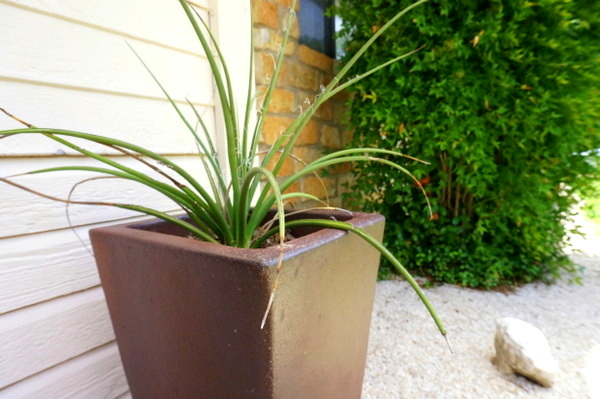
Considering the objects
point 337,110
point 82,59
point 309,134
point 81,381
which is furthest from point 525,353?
point 337,110

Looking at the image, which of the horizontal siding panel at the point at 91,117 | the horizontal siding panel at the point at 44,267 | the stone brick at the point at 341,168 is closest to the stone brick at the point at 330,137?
the stone brick at the point at 341,168

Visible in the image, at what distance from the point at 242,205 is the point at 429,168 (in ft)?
4.23

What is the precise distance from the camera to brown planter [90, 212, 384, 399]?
453 mm

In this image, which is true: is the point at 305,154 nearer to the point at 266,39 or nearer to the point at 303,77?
the point at 303,77

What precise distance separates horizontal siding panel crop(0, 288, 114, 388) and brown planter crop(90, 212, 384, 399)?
0.16 meters

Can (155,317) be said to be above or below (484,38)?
below

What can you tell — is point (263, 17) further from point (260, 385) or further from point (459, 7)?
point (260, 385)

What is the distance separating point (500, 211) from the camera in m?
1.58

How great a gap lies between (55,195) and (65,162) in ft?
0.24

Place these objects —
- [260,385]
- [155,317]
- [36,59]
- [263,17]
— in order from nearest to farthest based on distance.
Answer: [260,385] → [155,317] → [36,59] → [263,17]

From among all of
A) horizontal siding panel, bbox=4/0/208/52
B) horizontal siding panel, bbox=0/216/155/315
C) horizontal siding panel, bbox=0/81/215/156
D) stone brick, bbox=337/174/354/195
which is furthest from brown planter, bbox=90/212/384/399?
stone brick, bbox=337/174/354/195

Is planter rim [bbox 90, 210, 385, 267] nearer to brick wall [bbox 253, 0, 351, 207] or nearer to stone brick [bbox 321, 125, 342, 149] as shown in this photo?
brick wall [bbox 253, 0, 351, 207]

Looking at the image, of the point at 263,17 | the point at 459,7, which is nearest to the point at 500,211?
the point at 459,7

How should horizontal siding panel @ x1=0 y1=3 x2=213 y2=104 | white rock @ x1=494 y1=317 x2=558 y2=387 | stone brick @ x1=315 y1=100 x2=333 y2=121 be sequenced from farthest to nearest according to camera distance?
stone brick @ x1=315 y1=100 x2=333 y2=121, white rock @ x1=494 y1=317 x2=558 y2=387, horizontal siding panel @ x1=0 y1=3 x2=213 y2=104
